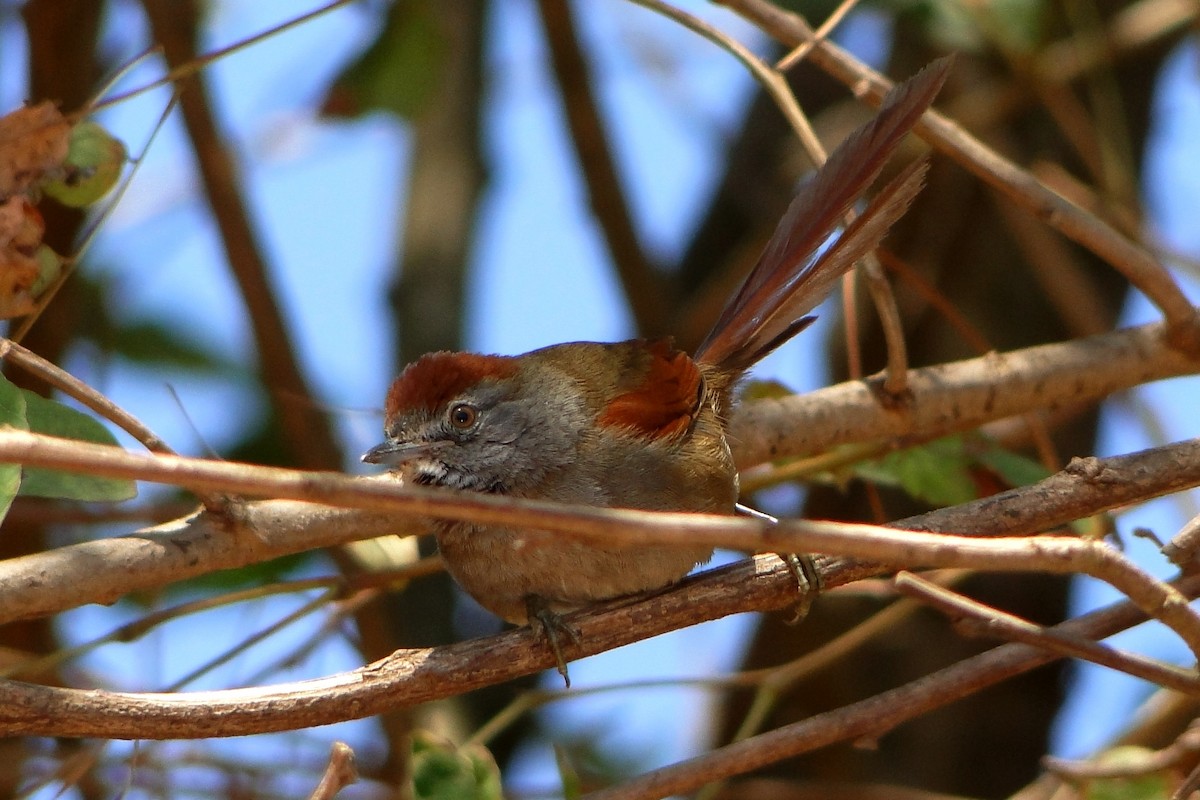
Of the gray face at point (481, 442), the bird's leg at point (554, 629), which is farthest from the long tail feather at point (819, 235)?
the bird's leg at point (554, 629)

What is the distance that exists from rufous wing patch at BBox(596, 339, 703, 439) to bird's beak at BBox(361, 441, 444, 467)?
43cm

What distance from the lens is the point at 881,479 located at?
11.1 feet

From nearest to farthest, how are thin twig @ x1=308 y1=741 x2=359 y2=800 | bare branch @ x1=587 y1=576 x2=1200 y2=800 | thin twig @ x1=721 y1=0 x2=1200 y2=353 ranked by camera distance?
1. thin twig @ x1=308 y1=741 x2=359 y2=800
2. bare branch @ x1=587 y1=576 x2=1200 y2=800
3. thin twig @ x1=721 y1=0 x2=1200 y2=353

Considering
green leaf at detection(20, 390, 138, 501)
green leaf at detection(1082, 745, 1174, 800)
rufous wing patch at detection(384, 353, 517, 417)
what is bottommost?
green leaf at detection(1082, 745, 1174, 800)

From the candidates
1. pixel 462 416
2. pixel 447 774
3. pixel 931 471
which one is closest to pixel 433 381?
pixel 462 416

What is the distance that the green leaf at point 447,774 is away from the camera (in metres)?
2.46

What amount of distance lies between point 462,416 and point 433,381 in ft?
0.37

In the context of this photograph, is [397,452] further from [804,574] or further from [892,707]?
[892,707]

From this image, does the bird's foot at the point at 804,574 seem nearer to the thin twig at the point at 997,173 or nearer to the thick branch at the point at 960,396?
the thick branch at the point at 960,396

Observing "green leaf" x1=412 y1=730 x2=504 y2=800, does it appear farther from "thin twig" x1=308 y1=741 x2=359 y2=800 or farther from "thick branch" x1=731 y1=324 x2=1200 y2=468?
"thick branch" x1=731 y1=324 x2=1200 y2=468

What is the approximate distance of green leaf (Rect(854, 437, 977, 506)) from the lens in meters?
3.36

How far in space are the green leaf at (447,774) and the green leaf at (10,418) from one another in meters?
0.83

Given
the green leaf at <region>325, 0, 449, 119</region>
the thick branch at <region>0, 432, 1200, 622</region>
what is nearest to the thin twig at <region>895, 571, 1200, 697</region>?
the thick branch at <region>0, 432, 1200, 622</region>

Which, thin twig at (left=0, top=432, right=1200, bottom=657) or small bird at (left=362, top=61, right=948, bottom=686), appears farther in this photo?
small bird at (left=362, top=61, right=948, bottom=686)
